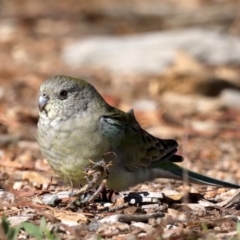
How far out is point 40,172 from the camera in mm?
6844

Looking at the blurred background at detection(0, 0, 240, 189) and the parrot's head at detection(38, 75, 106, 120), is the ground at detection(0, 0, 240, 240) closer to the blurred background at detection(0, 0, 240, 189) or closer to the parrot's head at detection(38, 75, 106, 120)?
the blurred background at detection(0, 0, 240, 189)

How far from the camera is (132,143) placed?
18.9 ft

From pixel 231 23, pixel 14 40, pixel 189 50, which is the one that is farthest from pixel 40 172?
pixel 231 23

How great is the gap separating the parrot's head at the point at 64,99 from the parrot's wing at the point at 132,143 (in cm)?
16

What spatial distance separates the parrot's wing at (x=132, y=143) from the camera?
5.45m

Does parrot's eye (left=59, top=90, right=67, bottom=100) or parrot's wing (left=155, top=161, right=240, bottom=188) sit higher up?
parrot's eye (left=59, top=90, right=67, bottom=100)

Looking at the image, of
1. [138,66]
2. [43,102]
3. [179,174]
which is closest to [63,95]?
[43,102]

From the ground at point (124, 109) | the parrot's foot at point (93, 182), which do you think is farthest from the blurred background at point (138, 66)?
the parrot's foot at point (93, 182)

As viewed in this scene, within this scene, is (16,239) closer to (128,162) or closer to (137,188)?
(128,162)

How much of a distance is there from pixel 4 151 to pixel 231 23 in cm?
898

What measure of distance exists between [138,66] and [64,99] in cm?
707

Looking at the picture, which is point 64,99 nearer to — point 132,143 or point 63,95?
point 63,95

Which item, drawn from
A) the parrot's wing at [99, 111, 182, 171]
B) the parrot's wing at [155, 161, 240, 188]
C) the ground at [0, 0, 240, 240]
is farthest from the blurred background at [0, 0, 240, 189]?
the parrot's wing at [99, 111, 182, 171]

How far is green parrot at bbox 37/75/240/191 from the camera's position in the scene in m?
5.23
